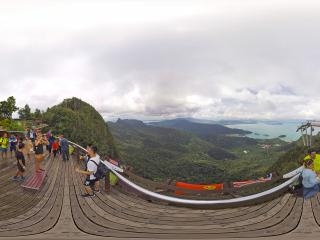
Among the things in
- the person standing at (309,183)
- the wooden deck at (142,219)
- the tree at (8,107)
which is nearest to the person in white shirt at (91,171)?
the wooden deck at (142,219)

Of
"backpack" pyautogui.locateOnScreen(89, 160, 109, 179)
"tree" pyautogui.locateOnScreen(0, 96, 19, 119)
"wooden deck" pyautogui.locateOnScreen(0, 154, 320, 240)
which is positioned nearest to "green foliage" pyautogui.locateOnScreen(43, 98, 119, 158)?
"tree" pyautogui.locateOnScreen(0, 96, 19, 119)

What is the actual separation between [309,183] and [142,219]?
407 cm

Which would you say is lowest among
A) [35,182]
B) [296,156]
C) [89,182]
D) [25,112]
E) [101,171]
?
[296,156]

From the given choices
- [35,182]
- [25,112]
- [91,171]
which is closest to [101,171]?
[91,171]

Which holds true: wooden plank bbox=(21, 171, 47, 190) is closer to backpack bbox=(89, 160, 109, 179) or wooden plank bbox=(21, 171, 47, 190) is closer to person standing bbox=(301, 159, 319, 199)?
backpack bbox=(89, 160, 109, 179)

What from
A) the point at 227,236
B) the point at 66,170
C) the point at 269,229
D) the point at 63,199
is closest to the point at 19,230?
the point at 63,199

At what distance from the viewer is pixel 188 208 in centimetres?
845

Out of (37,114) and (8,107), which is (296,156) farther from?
(37,114)

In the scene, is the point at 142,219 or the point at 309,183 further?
the point at 309,183

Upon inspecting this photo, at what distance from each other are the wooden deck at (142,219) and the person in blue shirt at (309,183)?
8.0 inches

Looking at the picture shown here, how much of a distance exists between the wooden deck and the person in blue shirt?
8.0 inches

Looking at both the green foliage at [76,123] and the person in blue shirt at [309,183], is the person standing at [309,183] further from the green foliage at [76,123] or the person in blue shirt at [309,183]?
the green foliage at [76,123]

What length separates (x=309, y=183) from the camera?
8359mm

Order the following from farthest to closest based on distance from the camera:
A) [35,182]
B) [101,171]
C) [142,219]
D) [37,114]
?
[37,114] → [35,182] → [101,171] → [142,219]
